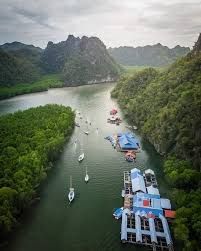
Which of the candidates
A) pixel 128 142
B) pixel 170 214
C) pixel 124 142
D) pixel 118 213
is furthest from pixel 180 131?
pixel 118 213

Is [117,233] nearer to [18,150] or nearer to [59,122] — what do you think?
[18,150]

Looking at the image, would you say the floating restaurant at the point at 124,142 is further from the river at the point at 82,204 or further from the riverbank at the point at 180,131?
the riverbank at the point at 180,131

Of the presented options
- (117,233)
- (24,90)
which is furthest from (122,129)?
(24,90)

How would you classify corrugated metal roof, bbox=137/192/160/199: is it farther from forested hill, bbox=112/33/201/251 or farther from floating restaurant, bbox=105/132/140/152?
floating restaurant, bbox=105/132/140/152

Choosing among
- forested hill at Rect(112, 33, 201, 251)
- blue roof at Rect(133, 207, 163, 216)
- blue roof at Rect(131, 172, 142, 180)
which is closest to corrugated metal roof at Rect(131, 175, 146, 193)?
blue roof at Rect(131, 172, 142, 180)

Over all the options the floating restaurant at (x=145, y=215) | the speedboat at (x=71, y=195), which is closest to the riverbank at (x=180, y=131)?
the floating restaurant at (x=145, y=215)

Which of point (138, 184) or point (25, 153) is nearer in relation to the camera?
point (138, 184)

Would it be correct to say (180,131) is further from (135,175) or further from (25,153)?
(25,153)
